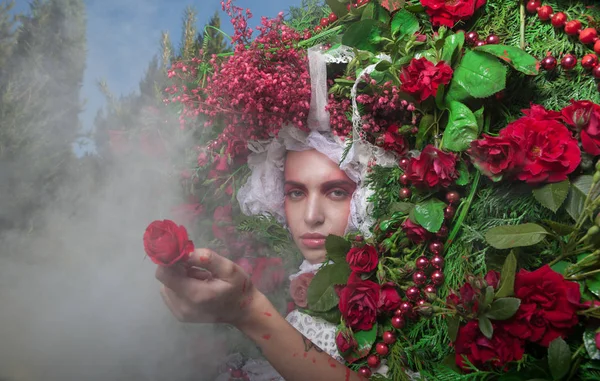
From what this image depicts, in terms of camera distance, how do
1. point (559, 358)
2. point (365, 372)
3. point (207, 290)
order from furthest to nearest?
point (365, 372) → point (207, 290) → point (559, 358)

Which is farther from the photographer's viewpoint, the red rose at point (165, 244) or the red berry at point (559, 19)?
the red berry at point (559, 19)

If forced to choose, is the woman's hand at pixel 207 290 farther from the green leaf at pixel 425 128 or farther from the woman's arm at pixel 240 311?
the green leaf at pixel 425 128

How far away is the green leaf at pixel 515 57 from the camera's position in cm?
95

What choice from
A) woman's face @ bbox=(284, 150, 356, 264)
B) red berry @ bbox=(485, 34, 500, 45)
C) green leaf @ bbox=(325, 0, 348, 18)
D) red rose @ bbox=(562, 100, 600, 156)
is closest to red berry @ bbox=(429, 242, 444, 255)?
woman's face @ bbox=(284, 150, 356, 264)

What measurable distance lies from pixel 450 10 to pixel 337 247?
0.54m

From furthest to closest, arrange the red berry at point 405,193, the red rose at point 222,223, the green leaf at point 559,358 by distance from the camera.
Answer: the red rose at point 222,223
the red berry at point 405,193
the green leaf at point 559,358

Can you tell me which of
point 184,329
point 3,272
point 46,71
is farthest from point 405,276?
point 46,71

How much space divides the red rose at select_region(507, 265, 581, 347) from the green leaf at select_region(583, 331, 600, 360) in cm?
3

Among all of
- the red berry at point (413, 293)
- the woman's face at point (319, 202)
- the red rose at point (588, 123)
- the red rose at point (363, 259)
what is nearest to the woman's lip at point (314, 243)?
the woman's face at point (319, 202)

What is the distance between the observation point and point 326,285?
107 cm

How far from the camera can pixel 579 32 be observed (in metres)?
0.97

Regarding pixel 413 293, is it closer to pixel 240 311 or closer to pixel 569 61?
pixel 240 311

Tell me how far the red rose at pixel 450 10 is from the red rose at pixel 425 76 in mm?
124

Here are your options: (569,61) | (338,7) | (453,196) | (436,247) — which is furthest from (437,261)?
(338,7)
